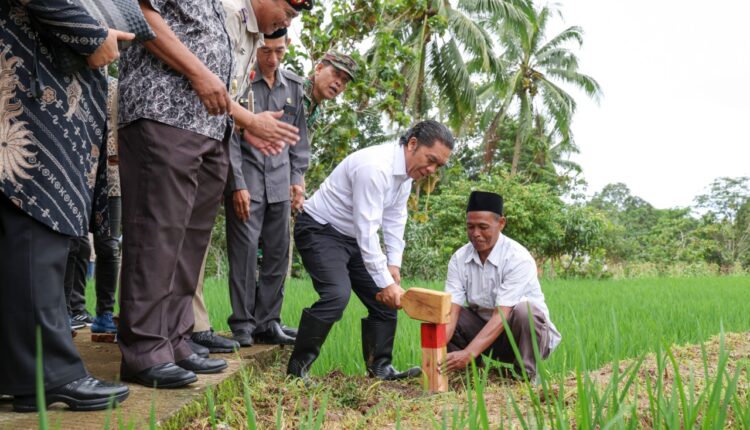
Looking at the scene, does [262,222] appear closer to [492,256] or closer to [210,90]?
[492,256]

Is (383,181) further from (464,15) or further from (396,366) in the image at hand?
(464,15)

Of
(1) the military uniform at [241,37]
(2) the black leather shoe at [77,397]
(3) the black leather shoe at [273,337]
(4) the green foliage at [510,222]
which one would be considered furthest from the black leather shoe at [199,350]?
(4) the green foliage at [510,222]

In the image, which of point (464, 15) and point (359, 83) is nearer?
point (359, 83)

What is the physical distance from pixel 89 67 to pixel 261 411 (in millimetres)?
1331

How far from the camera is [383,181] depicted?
10.5 ft

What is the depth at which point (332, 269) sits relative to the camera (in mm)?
3279

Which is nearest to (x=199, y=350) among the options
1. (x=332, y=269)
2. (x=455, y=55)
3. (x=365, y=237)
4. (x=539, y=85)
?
(x=332, y=269)

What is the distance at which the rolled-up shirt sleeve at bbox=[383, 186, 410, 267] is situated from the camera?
3576 millimetres

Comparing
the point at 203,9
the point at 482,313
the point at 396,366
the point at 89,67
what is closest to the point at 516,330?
the point at 482,313

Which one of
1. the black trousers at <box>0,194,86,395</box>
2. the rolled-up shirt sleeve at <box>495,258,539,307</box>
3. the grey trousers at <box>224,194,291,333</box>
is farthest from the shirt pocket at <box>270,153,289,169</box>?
the black trousers at <box>0,194,86,395</box>

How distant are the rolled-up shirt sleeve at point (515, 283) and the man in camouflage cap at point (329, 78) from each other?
4.72 ft

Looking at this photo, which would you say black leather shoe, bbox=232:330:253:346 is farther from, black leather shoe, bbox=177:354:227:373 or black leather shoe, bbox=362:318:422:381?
black leather shoe, bbox=177:354:227:373

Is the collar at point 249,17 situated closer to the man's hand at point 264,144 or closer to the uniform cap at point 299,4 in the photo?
the uniform cap at point 299,4

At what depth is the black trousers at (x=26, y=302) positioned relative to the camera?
172 centimetres
